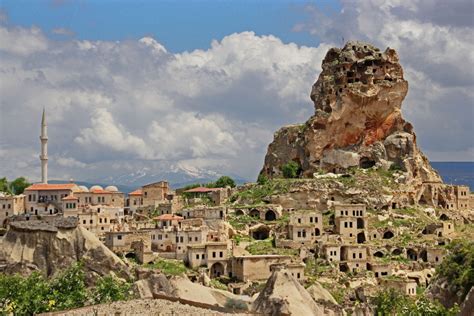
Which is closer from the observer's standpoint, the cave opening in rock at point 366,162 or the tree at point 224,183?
the cave opening in rock at point 366,162

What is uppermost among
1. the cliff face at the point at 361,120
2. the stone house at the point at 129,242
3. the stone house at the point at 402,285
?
the cliff face at the point at 361,120

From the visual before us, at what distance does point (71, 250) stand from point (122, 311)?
4883 centimetres

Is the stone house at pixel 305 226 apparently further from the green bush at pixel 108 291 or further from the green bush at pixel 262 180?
the green bush at pixel 108 291

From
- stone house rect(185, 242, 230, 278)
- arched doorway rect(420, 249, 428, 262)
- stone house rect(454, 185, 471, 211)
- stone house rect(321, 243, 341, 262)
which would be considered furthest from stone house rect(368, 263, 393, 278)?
stone house rect(454, 185, 471, 211)

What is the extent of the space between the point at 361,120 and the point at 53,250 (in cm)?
4526

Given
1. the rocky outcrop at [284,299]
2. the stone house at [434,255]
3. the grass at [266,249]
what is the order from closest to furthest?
the rocky outcrop at [284,299] < the grass at [266,249] < the stone house at [434,255]

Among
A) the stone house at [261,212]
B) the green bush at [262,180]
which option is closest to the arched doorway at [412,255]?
the stone house at [261,212]

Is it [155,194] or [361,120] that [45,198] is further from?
[361,120]

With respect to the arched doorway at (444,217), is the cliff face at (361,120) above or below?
above

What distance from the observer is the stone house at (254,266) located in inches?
3268

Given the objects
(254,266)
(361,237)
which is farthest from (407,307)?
(361,237)

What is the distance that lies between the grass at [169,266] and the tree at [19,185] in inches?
1316

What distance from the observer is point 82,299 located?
5856cm

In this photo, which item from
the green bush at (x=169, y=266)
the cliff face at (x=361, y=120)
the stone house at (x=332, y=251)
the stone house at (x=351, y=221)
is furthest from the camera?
the cliff face at (x=361, y=120)
